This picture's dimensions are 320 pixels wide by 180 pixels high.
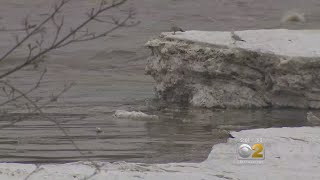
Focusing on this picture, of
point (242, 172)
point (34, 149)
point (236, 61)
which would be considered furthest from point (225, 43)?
point (242, 172)

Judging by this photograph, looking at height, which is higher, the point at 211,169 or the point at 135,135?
the point at 211,169

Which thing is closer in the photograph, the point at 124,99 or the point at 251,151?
the point at 251,151

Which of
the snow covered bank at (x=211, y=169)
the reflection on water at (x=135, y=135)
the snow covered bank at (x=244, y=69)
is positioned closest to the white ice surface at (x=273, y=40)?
the snow covered bank at (x=244, y=69)

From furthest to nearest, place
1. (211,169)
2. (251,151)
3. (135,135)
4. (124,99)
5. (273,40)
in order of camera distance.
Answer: (124,99)
(273,40)
(135,135)
(251,151)
(211,169)

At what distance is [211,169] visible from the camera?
486 centimetres

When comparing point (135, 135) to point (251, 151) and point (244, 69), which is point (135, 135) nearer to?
point (244, 69)

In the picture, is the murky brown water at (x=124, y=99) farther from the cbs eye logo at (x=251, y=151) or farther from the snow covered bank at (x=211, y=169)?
the cbs eye logo at (x=251, y=151)

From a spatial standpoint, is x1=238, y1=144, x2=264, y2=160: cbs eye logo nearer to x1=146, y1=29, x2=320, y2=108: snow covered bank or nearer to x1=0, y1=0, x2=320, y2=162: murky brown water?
x1=0, y1=0, x2=320, y2=162: murky brown water

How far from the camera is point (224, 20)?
66.8 feet

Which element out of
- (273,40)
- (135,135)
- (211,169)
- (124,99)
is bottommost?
(124,99)

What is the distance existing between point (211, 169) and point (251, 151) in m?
0.43

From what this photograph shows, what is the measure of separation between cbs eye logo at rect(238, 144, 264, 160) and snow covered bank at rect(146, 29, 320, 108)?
4.40 meters

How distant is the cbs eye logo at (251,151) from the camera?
201 inches

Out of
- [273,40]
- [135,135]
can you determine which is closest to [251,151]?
[135,135]
